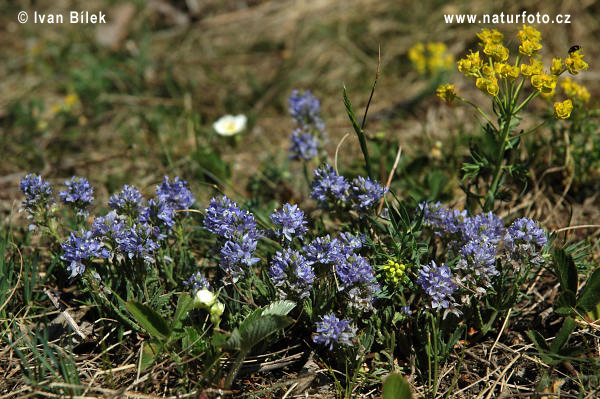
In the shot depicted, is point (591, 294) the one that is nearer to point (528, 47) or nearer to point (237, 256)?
point (528, 47)

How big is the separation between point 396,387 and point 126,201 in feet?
4.82

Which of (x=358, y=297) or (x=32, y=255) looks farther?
(x=32, y=255)

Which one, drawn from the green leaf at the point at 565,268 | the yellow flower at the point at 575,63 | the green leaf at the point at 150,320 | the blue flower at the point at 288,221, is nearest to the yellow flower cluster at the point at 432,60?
the yellow flower at the point at 575,63

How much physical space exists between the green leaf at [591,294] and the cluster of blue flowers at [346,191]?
3.27 ft

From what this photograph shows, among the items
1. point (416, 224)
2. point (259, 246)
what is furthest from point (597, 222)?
point (259, 246)

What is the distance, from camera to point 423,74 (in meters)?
4.64

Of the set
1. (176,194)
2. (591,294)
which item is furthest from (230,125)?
(591,294)

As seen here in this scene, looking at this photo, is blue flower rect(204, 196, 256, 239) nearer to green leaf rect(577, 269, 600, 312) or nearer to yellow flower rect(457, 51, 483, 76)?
yellow flower rect(457, 51, 483, 76)

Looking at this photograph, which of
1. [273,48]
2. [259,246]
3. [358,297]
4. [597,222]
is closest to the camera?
[358,297]

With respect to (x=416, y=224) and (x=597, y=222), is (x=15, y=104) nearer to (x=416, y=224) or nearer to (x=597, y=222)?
(x=416, y=224)

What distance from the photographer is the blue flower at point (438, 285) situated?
2.04 m

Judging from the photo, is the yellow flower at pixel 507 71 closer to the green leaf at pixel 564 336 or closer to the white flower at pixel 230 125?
the green leaf at pixel 564 336

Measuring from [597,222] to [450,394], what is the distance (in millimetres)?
1566

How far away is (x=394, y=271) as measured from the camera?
2.16m
